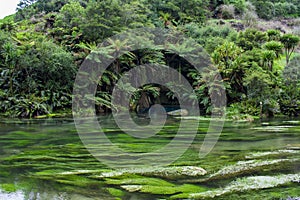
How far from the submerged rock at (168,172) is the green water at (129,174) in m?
0.15

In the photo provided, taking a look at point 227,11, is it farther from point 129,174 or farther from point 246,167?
point 129,174

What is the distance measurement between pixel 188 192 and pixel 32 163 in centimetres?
359

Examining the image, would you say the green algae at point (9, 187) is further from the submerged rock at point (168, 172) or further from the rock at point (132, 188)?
the rock at point (132, 188)

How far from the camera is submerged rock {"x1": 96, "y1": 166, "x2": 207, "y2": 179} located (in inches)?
245

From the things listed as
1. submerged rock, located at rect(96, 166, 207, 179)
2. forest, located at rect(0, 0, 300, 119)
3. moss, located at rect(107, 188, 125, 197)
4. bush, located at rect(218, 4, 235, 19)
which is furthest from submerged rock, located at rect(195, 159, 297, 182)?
bush, located at rect(218, 4, 235, 19)

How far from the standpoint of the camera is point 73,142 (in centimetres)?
1013

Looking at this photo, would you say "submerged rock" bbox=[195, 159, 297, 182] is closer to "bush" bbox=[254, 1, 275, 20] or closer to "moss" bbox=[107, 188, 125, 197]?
"moss" bbox=[107, 188, 125, 197]

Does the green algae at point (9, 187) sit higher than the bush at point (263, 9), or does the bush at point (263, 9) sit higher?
the bush at point (263, 9)

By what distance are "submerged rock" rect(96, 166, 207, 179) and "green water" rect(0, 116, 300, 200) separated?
15 centimetres

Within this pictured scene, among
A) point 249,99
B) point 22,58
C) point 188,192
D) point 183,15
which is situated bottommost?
point 188,192

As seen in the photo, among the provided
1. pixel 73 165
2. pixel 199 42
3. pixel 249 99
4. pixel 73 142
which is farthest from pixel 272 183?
pixel 199 42

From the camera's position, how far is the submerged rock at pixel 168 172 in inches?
245

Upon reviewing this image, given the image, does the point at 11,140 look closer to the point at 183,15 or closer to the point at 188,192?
the point at 188,192

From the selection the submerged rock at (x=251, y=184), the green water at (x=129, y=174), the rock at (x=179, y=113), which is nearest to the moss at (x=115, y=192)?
the green water at (x=129, y=174)
